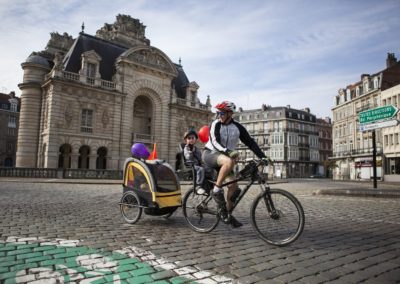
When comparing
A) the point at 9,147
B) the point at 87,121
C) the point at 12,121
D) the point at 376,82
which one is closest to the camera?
the point at 87,121

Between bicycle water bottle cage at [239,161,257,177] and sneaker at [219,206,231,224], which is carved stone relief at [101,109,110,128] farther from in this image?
bicycle water bottle cage at [239,161,257,177]

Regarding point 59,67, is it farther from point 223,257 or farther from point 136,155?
point 223,257

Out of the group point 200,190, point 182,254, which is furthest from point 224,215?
point 182,254

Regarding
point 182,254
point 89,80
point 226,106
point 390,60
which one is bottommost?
point 182,254

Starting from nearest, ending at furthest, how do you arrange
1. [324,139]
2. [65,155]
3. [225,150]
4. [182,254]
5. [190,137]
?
[182,254], [225,150], [190,137], [65,155], [324,139]

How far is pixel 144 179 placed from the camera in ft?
18.1

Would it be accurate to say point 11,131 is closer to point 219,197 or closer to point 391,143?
point 219,197

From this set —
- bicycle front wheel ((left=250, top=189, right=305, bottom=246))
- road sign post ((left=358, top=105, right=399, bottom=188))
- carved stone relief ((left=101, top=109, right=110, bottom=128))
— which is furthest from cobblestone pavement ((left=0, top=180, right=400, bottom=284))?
carved stone relief ((left=101, top=109, right=110, bottom=128))

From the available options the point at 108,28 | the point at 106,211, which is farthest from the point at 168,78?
the point at 106,211

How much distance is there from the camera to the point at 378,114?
1289cm

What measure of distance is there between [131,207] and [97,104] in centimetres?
2501

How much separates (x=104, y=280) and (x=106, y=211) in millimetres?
4459

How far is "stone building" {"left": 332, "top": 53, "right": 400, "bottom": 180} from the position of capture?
43.4 metres

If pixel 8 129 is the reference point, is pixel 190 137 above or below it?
below
